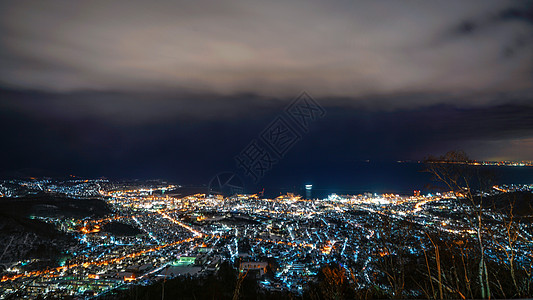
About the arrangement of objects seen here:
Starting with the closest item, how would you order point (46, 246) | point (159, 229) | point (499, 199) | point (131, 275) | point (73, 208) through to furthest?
point (499, 199) < point (131, 275) < point (46, 246) < point (159, 229) < point (73, 208)

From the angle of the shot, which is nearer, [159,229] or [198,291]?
[198,291]

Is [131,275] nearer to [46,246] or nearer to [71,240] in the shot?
[46,246]

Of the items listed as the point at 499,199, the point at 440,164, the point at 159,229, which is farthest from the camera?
the point at 159,229

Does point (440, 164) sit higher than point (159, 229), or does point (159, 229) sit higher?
point (440, 164)

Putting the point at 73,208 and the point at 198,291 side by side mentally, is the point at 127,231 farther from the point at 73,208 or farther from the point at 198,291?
the point at 198,291

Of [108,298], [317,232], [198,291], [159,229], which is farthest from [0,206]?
[317,232]

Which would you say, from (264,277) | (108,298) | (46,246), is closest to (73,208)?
(46,246)

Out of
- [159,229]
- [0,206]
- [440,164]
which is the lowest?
[159,229]
